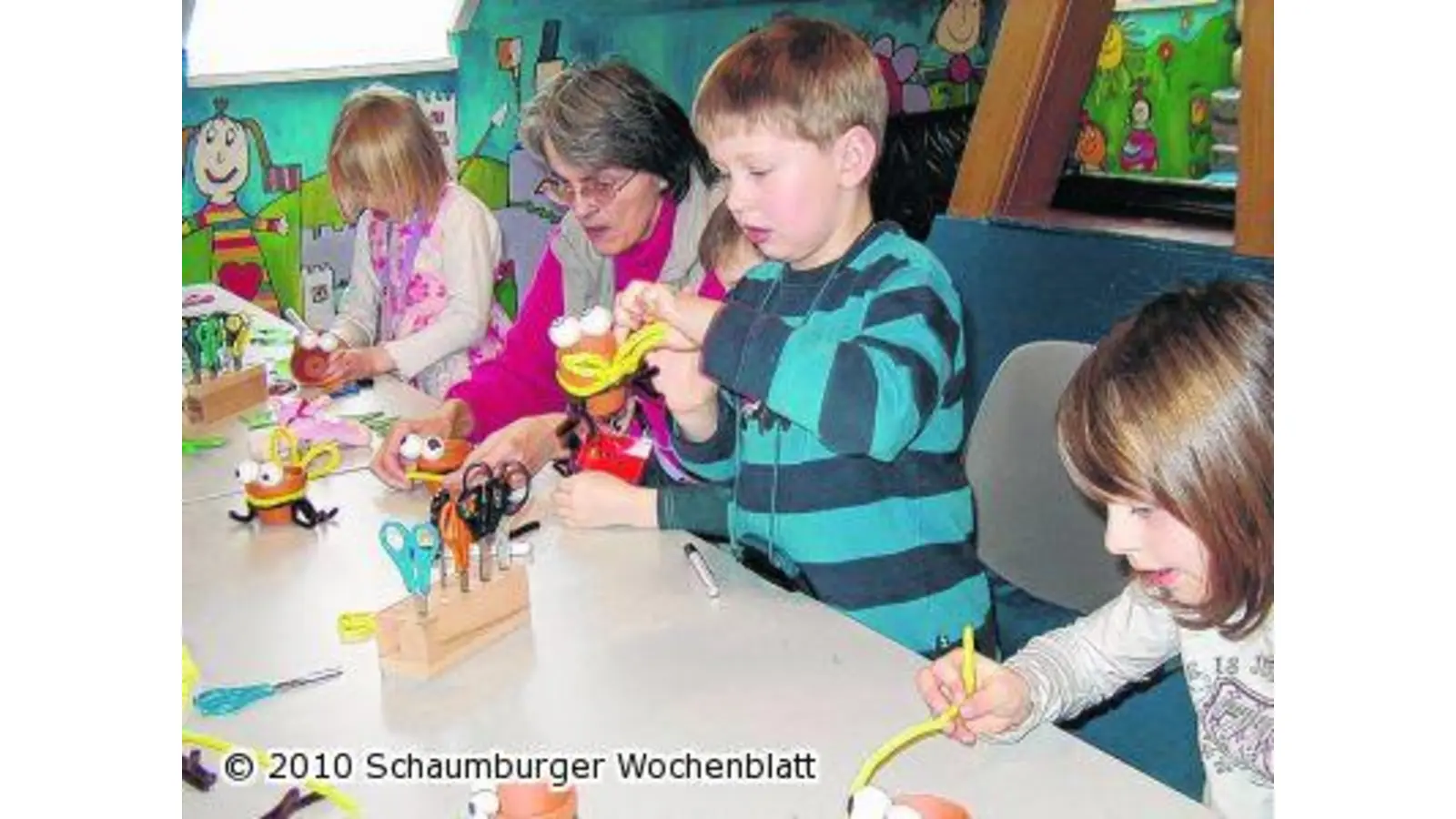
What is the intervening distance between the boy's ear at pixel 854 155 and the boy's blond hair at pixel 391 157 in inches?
41.6

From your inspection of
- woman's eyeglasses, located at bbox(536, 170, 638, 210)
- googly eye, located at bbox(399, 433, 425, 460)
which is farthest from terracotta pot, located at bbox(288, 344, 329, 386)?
googly eye, located at bbox(399, 433, 425, 460)

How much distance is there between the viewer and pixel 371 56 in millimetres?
3184

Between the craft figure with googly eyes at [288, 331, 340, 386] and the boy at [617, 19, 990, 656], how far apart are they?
66 cm

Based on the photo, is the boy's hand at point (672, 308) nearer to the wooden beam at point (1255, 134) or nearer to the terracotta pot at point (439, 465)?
the terracotta pot at point (439, 465)

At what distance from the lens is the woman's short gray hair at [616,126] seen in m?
1.64

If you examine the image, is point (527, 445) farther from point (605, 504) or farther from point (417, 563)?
point (417, 563)

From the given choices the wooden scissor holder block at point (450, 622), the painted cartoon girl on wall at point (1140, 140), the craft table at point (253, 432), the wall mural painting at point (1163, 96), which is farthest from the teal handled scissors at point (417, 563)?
the painted cartoon girl on wall at point (1140, 140)

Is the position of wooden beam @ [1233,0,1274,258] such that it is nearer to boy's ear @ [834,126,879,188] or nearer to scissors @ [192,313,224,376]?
boy's ear @ [834,126,879,188]

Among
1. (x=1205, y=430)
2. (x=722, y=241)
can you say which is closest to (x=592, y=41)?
(x=722, y=241)

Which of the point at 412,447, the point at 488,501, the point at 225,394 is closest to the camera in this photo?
the point at 488,501

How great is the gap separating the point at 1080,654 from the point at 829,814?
291 millimetres

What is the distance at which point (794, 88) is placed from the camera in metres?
1.12

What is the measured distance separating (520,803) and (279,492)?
61 cm
